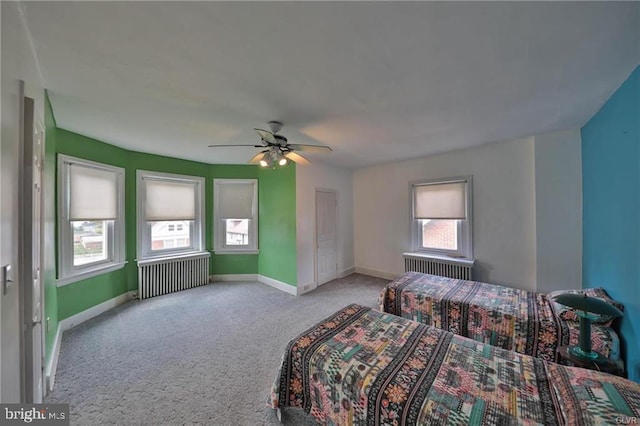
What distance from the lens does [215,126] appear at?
102 inches

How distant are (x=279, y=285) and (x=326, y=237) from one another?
130cm

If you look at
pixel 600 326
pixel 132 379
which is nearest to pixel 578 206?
pixel 600 326

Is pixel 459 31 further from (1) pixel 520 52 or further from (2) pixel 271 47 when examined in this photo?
(2) pixel 271 47

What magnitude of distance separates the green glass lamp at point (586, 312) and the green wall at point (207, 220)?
3.30 metres

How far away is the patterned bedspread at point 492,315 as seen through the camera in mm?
1885

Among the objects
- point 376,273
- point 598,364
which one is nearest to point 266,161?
point 598,364

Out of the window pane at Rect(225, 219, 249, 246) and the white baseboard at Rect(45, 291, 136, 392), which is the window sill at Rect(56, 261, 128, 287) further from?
the window pane at Rect(225, 219, 249, 246)

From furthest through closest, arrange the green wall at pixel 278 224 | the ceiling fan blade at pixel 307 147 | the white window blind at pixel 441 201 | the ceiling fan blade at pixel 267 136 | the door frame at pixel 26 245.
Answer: the green wall at pixel 278 224 → the white window blind at pixel 441 201 → the ceiling fan blade at pixel 307 147 → the ceiling fan blade at pixel 267 136 → the door frame at pixel 26 245

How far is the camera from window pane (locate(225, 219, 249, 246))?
4.73m

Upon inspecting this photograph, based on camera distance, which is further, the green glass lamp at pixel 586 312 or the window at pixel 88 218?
the window at pixel 88 218

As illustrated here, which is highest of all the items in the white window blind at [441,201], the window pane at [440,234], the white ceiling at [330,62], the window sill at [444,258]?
the white ceiling at [330,62]

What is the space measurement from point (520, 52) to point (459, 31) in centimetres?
52

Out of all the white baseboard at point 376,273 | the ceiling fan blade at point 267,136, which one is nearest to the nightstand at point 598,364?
the white baseboard at point 376,273

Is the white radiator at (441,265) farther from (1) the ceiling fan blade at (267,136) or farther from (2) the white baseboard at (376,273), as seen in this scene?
(1) the ceiling fan blade at (267,136)
